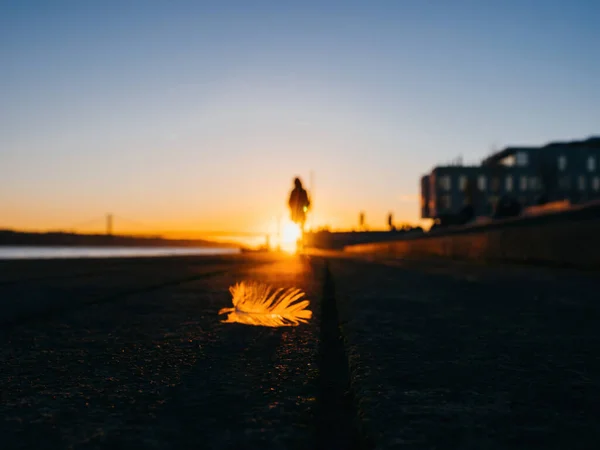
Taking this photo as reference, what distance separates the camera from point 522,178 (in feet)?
258

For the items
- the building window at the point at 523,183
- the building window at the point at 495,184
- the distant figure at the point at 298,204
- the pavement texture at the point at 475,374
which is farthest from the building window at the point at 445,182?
the pavement texture at the point at 475,374

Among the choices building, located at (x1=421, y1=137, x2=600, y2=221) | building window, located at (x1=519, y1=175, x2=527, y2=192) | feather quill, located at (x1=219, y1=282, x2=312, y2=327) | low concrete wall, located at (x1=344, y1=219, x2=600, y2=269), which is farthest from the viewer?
building window, located at (x1=519, y1=175, x2=527, y2=192)

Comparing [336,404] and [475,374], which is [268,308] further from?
[336,404]

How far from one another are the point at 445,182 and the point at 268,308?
8422 centimetres

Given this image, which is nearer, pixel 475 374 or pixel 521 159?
pixel 475 374

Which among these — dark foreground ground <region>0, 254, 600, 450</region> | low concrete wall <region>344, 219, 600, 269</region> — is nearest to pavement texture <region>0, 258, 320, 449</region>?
dark foreground ground <region>0, 254, 600, 450</region>

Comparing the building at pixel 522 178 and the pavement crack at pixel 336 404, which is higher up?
the building at pixel 522 178

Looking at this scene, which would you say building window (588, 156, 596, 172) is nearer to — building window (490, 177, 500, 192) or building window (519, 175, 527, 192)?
building window (519, 175, 527, 192)

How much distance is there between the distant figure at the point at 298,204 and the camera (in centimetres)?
1573

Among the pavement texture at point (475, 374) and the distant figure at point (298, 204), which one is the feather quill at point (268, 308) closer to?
the pavement texture at point (475, 374)

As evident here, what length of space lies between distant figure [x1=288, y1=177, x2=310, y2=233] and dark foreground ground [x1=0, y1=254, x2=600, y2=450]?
13633mm

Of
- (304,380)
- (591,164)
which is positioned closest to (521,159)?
(591,164)

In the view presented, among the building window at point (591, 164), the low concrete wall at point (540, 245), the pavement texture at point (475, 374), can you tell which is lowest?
the pavement texture at point (475, 374)

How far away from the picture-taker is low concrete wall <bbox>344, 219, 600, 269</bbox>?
15.6ft
